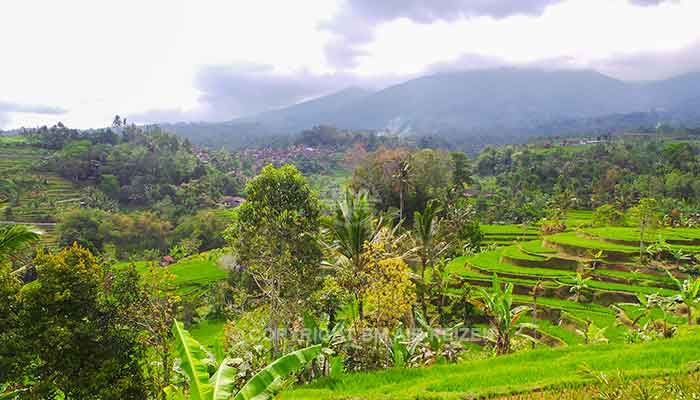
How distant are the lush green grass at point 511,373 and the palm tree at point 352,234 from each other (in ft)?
7.46

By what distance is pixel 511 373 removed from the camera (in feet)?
24.0

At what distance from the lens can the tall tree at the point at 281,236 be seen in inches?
425

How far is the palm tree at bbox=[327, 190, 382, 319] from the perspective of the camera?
1027 centimetres

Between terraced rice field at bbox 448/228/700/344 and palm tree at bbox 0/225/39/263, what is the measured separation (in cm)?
1615

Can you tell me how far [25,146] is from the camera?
222 feet

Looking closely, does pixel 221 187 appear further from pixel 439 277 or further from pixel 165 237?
pixel 439 277

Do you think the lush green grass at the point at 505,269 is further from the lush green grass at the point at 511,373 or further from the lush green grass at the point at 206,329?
the lush green grass at the point at 511,373

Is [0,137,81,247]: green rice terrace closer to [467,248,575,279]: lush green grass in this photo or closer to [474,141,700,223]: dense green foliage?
[467,248,575,279]: lush green grass

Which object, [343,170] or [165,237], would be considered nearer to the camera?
[165,237]

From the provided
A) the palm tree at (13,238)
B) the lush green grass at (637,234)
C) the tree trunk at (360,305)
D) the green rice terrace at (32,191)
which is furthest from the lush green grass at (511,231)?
the green rice terrace at (32,191)

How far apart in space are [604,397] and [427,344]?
5.96m

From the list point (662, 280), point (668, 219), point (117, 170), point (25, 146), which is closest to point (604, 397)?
point (662, 280)

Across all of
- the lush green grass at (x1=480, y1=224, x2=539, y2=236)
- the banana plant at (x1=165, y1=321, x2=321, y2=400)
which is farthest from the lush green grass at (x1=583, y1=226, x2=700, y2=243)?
the banana plant at (x1=165, y1=321, x2=321, y2=400)

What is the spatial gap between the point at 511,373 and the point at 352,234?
14.6 ft
